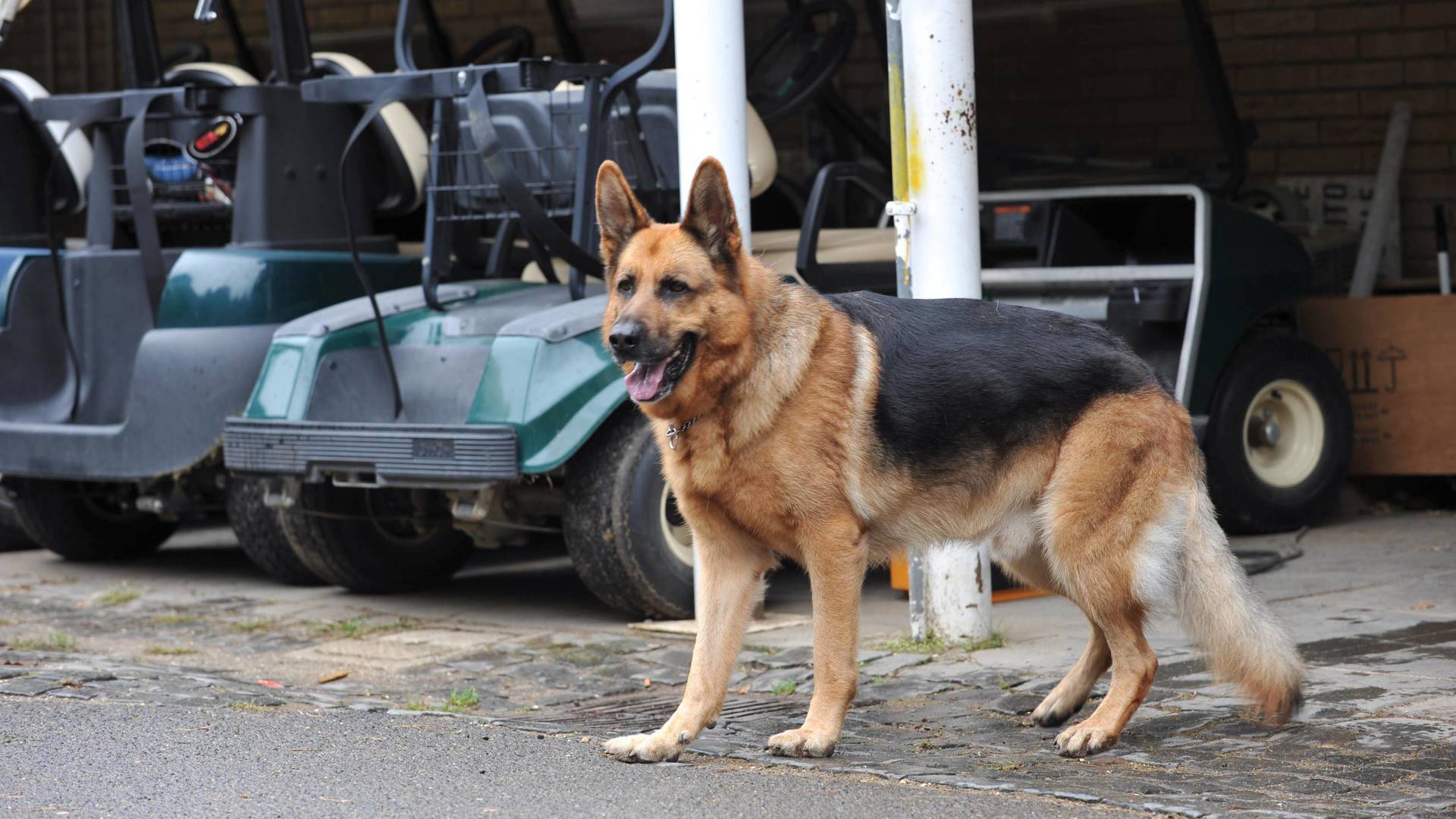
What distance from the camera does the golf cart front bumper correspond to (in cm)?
646

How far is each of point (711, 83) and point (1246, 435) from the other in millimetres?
3673

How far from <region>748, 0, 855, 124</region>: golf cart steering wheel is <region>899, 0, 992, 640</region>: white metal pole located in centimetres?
291

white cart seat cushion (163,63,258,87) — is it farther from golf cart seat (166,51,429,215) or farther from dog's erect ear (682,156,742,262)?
dog's erect ear (682,156,742,262)

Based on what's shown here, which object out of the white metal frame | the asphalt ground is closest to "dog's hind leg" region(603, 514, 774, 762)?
the asphalt ground

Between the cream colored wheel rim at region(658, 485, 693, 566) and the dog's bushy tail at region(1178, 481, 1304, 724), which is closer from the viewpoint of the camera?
the dog's bushy tail at region(1178, 481, 1304, 724)

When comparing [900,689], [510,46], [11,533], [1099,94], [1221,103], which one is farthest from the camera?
[1099,94]

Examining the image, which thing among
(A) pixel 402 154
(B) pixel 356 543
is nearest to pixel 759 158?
(A) pixel 402 154

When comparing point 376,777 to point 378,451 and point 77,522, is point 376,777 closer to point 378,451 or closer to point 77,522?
point 378,451

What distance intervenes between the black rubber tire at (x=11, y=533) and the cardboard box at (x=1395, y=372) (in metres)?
7.10

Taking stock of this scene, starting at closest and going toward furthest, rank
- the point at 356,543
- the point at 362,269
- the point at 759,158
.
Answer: the point at 362,269 < the point at 356,543 < the point at 759,158

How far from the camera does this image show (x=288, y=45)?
8.44 metres

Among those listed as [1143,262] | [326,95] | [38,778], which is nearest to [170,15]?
[326,95]

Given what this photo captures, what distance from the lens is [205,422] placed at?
24.3 ft

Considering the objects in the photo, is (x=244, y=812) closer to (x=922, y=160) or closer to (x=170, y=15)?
(x=922, y=160)
